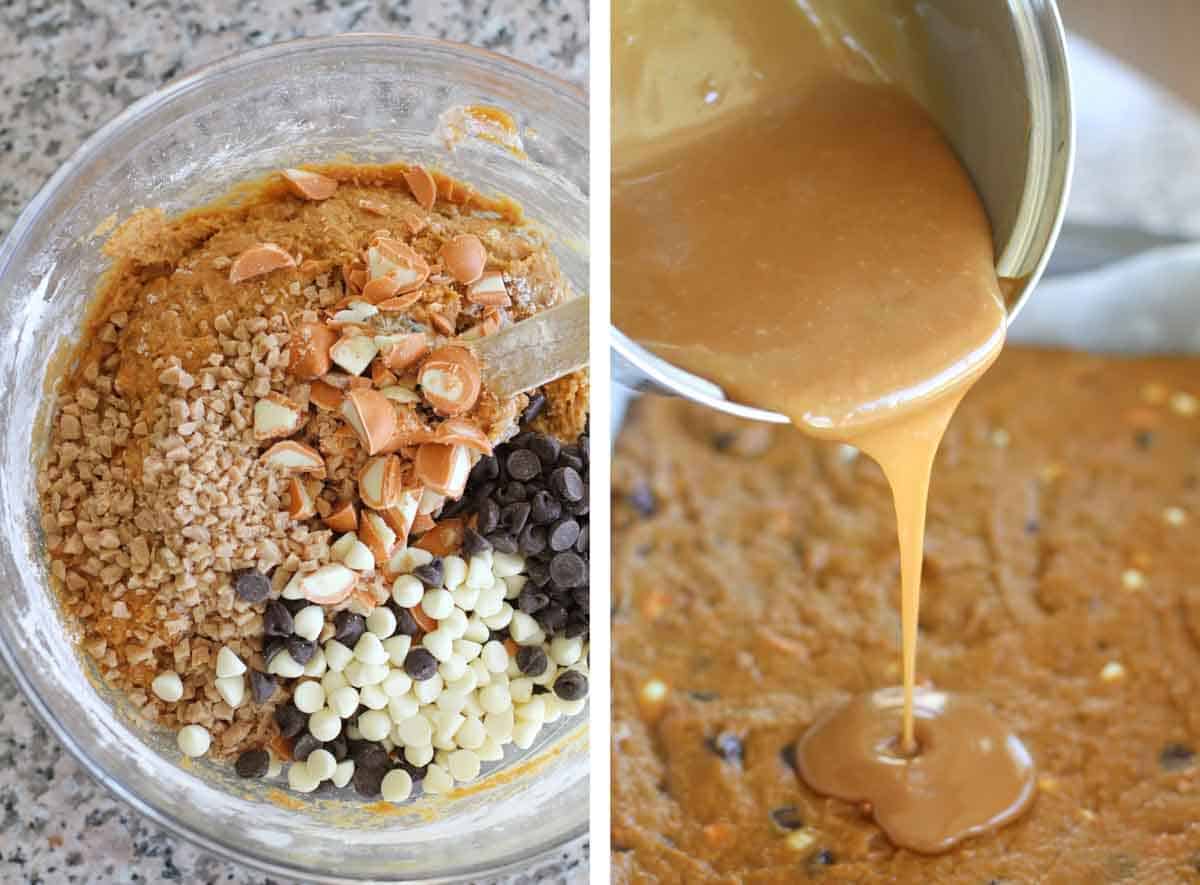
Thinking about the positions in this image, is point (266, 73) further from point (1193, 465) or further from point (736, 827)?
point (1193, 465)

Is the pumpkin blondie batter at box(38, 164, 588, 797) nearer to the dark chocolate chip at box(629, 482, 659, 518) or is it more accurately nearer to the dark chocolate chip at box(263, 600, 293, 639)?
the dark chocolate chip at box(263, 600, 293, 639)

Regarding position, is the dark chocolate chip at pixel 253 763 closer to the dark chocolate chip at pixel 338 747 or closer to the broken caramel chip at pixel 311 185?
the dark chocolate chip at pixel 338 747

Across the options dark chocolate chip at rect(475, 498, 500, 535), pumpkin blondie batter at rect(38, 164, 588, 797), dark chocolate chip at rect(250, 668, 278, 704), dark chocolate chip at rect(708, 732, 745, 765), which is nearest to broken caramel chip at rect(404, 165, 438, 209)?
pumpkin blondie batter at rect(38, 164, 588, 797)

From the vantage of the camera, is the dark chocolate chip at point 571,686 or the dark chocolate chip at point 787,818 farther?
the dark chocolate chip at point 787,818

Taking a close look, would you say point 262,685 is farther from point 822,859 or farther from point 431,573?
point 822,859

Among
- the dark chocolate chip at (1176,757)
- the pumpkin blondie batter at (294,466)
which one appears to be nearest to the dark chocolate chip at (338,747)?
the pumpkin blondie batter at (294,466)

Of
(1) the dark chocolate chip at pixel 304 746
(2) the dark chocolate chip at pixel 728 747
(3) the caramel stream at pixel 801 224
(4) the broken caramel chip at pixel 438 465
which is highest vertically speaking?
(3) the caramel stream at pixel 801 224

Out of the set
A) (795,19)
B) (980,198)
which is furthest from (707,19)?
(980,198)

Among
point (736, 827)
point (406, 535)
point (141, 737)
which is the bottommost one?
point (736, 827)
